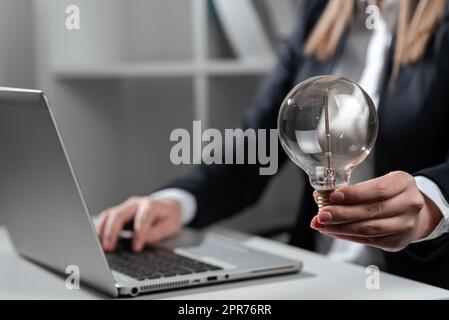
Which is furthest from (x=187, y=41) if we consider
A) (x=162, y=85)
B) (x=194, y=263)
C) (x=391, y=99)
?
(x=194, y=263)

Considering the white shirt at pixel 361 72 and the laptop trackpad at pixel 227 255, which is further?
the white shirt at pixel 361 72

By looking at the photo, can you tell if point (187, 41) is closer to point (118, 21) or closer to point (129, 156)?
point (118, 21)

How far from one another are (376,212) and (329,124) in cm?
7

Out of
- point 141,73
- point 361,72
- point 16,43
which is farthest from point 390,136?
point 16,43

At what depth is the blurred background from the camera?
1392mm

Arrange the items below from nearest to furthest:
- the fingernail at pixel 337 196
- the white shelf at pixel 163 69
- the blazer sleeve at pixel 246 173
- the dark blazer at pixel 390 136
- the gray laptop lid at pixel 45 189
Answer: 1. the fingernail at pixel 337 196
2. the gray laptop lid at pixel 45 189
3. the dark blazer at pixel 390 136
4. the blazer sleeve at pixel 246 173
5. the white shelf at pixel 163 69

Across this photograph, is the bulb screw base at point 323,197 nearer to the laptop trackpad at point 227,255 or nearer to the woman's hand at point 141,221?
the laptop trackpad at point 227,255

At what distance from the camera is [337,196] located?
21.0 inches

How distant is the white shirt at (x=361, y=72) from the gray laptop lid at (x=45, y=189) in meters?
0.26

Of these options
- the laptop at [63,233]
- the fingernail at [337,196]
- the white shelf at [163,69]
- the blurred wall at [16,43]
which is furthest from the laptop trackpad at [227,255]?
the blurred wall at [16,43]

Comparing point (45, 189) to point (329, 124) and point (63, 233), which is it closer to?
point (63, 233)

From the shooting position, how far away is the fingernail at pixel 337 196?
0.53 m

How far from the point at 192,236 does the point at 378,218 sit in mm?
388
